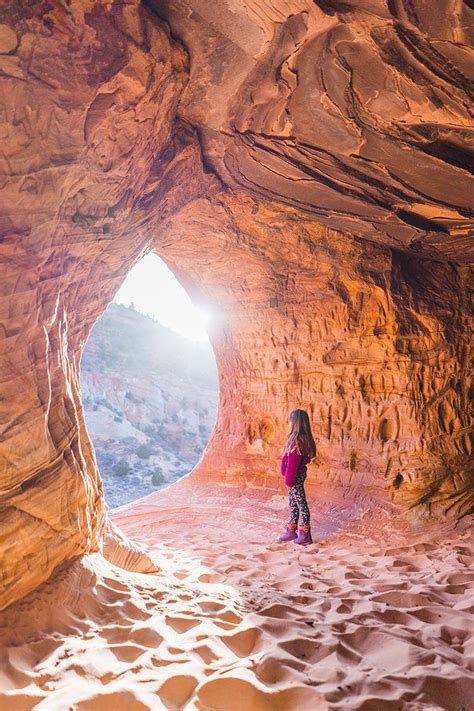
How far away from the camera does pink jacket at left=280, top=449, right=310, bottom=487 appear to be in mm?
5517

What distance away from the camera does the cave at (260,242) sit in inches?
112

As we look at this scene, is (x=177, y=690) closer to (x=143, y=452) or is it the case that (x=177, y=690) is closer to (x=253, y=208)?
(x=253, y=208)

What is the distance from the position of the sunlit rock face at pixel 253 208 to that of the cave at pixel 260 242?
0.06 feet

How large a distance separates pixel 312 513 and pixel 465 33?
6.06 m

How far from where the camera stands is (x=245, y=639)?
8.85ft

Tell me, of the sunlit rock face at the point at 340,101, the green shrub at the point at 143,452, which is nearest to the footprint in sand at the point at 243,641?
the sunlit rock face at the point at 340,101

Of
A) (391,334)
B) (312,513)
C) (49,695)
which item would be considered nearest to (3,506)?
(49,695)

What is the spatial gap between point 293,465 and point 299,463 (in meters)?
0.08

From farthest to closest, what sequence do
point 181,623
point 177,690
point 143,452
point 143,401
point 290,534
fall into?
point 143,401 → point 143,452 → point 290,534 → point 181,623 → point 177,690

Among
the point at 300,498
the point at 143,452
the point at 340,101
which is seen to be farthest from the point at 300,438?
the point at 143,452

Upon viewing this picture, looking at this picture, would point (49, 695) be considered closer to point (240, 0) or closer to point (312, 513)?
point (240, 0)

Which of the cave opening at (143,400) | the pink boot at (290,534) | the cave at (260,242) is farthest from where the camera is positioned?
the cave opening at (143,400)

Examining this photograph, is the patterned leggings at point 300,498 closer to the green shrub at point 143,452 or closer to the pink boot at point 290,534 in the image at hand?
the pink boot at point 290,534

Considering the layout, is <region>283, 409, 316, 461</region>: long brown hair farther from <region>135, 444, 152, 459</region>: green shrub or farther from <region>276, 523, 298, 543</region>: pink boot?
<region>135, 444, 152, 459</region>: green shrub
